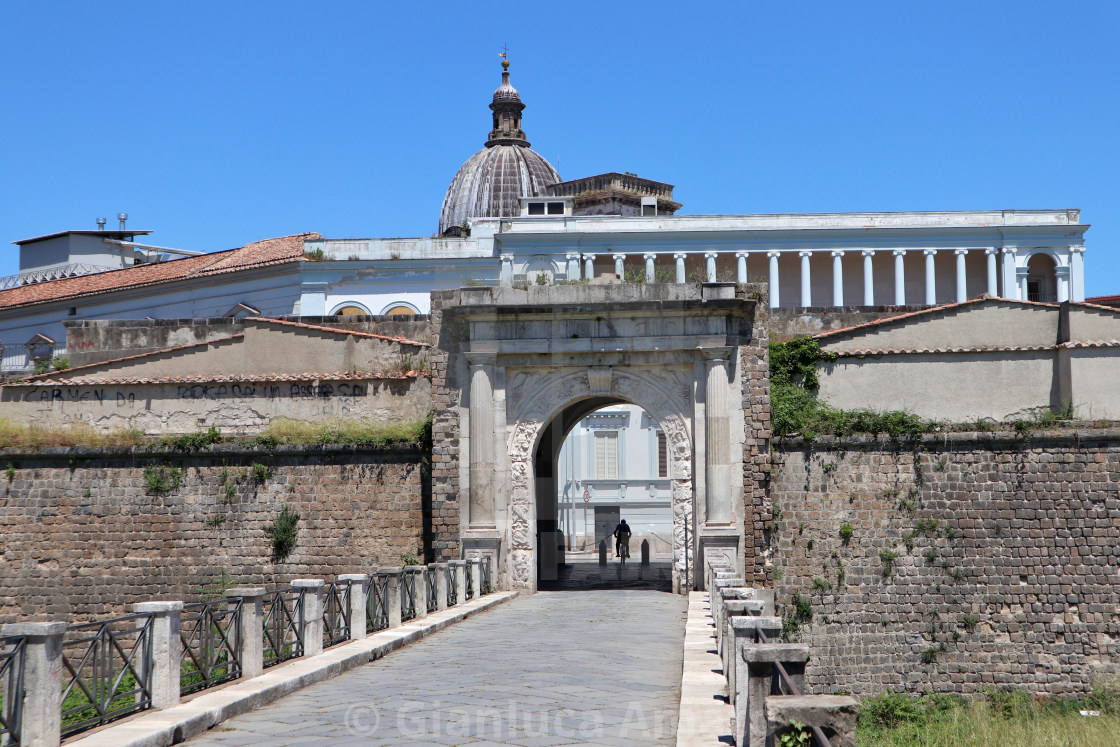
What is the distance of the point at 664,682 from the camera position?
1079 cm

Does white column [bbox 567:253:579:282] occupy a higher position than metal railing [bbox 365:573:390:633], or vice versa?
white column [bbox 567:253:579:282]

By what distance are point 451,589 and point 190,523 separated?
7.12 metres

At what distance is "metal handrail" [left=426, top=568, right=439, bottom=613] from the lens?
1650 centimetres

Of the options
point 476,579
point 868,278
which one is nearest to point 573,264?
point 868,278

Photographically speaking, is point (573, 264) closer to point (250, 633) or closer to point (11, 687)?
point (250, 633)

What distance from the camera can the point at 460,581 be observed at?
711 inches

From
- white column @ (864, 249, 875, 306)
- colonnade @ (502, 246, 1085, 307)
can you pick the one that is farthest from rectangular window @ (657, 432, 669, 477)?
white column @ (864, 249, 875, 306)

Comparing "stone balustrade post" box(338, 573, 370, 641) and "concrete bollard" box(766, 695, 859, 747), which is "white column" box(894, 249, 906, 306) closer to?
"stone balustrade post" box(338, 573, 370, 641)

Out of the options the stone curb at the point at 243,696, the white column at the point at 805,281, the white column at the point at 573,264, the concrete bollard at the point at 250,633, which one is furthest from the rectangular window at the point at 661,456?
the concrete bollard at the point at 250,633

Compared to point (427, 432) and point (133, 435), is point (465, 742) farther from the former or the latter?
point (133, 435)

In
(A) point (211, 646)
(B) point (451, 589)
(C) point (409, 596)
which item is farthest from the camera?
(B) point (451, 589)

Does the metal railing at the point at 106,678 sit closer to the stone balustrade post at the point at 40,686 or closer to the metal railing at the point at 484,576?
the stone balustrade post at the point at 40,686

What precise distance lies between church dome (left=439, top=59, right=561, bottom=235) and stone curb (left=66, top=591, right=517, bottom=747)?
4292 cm

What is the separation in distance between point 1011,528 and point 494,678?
13824mm
